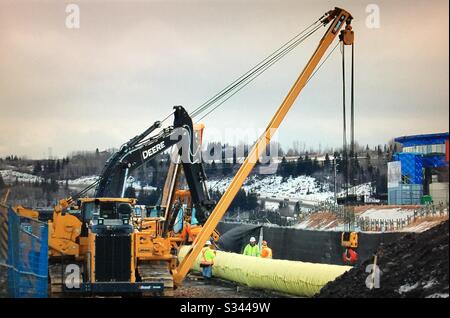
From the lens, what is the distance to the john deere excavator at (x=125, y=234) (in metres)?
18.1

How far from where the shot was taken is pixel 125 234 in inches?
720

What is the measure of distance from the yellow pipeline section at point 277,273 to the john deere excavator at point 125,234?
177 centimetres

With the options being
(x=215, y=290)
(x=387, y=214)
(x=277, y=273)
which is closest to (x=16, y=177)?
(x=215, y=290)

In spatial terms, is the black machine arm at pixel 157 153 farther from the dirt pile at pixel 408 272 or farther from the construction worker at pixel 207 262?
the dirt pile at pixel 408 272

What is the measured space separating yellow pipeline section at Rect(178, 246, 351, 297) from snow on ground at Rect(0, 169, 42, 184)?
6.96 metres

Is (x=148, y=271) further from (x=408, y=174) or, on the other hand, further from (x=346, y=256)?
(x=408, y=174)

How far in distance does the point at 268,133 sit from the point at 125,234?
442cm

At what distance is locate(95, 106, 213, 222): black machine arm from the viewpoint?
23.4m

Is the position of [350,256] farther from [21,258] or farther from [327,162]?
[327,162]

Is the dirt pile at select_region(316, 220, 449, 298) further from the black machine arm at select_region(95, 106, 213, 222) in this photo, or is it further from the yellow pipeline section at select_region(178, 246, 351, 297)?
the black machine arm at select_region(95, 106, 213, 222)

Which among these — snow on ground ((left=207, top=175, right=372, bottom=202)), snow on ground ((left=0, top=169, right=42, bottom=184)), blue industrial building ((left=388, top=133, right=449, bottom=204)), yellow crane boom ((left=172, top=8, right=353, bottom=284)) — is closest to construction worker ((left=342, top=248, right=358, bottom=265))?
yellow crane boom ((left=172, top=8, right=353, bottom=284))

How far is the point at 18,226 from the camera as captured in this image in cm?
1526

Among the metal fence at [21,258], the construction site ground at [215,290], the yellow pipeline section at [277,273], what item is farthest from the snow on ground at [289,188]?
the metal fence at [21,258]
